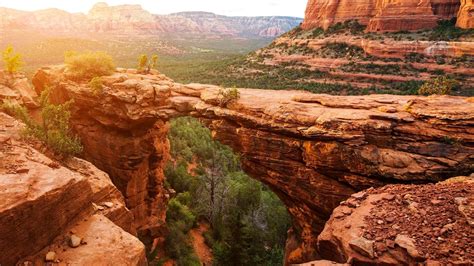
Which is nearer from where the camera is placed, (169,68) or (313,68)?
(313,68)

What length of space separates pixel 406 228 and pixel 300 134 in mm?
5849

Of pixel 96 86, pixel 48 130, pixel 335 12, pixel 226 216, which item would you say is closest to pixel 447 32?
pixel 335 12

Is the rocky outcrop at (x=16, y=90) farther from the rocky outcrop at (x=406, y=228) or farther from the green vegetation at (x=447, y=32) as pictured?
the green vegetation at (x=447, y=32)

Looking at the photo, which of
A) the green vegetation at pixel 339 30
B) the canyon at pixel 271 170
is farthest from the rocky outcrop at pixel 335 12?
the canyon at pixel 271 170

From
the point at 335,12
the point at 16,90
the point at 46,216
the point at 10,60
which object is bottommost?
the point at 46,216

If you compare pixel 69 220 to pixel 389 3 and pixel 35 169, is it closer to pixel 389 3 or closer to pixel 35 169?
pixel 35 169

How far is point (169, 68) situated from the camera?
7919 centimetres

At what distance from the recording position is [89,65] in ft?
53.0

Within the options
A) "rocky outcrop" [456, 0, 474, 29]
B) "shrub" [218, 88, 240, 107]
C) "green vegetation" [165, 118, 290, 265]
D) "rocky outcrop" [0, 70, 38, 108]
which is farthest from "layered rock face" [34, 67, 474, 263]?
"rocky outcrop" [456, 0, 474, 29]

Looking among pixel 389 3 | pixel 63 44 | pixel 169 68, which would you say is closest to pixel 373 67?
pixel 389 3

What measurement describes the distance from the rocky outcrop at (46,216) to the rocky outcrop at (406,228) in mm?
4567

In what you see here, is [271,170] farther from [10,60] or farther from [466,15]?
[466,15]

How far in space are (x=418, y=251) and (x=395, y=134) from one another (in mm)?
5996

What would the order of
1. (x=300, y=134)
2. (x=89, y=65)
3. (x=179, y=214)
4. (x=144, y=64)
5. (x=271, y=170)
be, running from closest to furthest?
(x=300, y=134)
(x=271, y=170)
(x=89, y=65)
(x=144, y=64)
(x=179, y=214)
